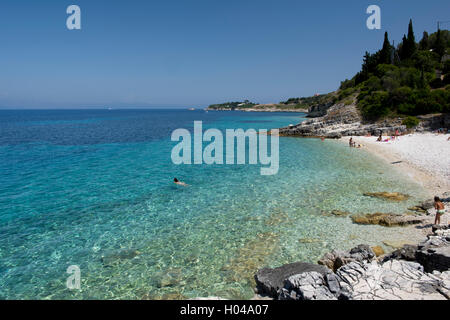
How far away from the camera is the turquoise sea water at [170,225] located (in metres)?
8.85

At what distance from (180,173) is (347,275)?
18.0 meters

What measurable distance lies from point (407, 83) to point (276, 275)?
57.1 meters

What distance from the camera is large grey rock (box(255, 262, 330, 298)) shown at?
7.82 metres

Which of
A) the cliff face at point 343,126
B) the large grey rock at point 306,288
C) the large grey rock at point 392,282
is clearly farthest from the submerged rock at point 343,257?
the cliff face at point 343,126

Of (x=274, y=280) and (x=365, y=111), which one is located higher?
(x=365, y=111)

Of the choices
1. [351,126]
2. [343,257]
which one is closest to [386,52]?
[351,126]

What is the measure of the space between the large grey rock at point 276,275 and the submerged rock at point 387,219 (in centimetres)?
590

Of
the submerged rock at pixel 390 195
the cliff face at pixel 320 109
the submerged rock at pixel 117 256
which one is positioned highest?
the cliff face at pixel 320 109

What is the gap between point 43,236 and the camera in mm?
11773

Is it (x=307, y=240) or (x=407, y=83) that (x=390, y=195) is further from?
(x=407, y=83)

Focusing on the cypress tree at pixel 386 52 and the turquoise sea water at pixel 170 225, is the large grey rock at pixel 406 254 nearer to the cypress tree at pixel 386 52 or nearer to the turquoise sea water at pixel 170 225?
the turquoise sea water at pixel 170 225

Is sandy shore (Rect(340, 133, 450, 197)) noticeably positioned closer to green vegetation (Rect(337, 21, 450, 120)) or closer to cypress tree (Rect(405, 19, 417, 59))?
green vegetation (Rect(337, 21, 450, 120))
